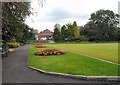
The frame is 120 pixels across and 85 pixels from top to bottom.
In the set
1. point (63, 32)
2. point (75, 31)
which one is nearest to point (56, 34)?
point (63, 32)

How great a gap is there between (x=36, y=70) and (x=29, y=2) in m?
5.93

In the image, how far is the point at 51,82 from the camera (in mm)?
10422

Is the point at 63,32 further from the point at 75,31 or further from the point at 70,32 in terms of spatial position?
the point at 75,31

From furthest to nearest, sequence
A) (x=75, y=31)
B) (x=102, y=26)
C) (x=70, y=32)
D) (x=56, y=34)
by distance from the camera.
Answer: (x=102, y=26), (x=56, y=34), (x=75, y=31), (x=70, y=32)

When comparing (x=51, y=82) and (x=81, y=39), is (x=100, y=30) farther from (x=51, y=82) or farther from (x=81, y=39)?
(x=51, y=82)

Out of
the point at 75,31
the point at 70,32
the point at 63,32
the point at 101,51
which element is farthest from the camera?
the point at 63,32

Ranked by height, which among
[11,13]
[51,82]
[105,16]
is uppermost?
[105,16]

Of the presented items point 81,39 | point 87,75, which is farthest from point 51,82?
point 81,39

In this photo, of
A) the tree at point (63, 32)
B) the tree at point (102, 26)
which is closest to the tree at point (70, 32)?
the tree at point (63, 32)

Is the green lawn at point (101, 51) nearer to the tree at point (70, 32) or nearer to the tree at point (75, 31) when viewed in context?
the tree at point (70, 32)

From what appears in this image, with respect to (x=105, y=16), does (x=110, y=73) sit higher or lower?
lower

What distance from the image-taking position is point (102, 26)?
323 ft

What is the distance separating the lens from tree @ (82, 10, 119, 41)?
304ft

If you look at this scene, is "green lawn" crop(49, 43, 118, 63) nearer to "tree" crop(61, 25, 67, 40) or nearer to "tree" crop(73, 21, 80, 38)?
"tree" crop(73, 21, 80, 38)
